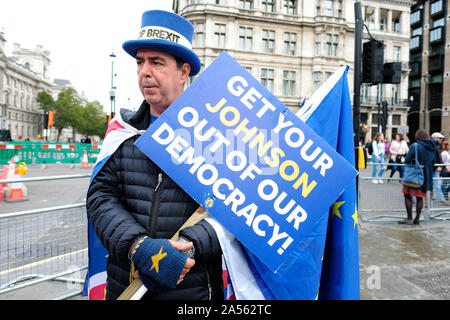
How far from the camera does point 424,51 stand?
46.5m

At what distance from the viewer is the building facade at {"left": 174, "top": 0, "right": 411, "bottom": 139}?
1224 inches

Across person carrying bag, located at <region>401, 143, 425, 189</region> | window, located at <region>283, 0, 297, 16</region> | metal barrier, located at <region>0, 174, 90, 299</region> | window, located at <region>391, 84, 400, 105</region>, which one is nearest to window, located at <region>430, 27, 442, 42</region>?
window, located at <region>391, 84, 400, 105</region>

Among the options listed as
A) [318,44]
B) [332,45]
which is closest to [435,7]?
[332,45]

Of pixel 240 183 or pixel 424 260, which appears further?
pixel 424 260

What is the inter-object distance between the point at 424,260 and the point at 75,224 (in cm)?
427

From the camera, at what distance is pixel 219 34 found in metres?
31.4

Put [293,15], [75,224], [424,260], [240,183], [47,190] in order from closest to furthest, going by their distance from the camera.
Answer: [240,183], [75,224], [424,260], [47,190], [293,15]

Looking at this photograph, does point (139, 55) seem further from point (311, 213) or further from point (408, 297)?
point (408, 297)

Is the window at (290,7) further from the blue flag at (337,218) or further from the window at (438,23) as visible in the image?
the blue flag at (337,218)

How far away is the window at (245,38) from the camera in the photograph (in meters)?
32.3

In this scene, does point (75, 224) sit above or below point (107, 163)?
below

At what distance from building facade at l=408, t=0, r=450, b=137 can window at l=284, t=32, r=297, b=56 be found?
1908cm

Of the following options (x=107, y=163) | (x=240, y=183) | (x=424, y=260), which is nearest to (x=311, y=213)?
(x=240, y=183)

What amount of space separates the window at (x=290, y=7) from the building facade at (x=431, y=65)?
1989 cm
